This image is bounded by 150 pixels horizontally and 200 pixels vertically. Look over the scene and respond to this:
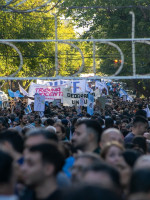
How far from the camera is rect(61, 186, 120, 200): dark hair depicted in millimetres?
2715

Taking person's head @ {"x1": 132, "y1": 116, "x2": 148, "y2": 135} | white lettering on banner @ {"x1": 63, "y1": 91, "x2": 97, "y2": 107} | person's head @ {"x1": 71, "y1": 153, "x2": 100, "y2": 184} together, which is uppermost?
person's head @ {"x1": 71, "y1": 153, "x2": 100, "y2": 184}

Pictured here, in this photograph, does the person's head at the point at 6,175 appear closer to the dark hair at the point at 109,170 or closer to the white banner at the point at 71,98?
the dark hair at the point at 109,170

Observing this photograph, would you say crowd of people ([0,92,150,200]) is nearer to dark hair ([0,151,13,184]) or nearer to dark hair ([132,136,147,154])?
dark hair ([0,151,13,184])

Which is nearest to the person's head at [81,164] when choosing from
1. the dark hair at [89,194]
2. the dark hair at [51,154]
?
the dark hair at [51,154]

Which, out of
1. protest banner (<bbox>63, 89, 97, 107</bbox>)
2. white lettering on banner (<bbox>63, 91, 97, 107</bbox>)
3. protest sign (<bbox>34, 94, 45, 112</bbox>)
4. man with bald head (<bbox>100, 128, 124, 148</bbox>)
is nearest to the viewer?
man with bald head (<bbox>100, 128, 124, 148</bbox>)

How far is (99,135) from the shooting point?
6.94 metres

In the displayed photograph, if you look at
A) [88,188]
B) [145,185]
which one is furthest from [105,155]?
[88,188]

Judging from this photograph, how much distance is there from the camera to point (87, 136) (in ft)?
22.2

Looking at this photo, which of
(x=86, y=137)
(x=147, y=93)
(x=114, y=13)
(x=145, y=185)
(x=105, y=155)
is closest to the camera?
(x=145, y=185)

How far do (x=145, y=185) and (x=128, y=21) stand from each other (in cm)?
2320

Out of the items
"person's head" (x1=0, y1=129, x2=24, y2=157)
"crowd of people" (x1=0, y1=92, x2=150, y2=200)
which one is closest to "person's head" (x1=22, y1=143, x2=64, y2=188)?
"crowd of people" (x1=0, y1=92, x2=150, y2=200)

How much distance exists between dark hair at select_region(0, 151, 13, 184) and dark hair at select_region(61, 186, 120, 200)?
4.02 feet

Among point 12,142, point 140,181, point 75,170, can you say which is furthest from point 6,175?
point 12,142

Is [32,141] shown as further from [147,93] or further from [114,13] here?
[147,93]
